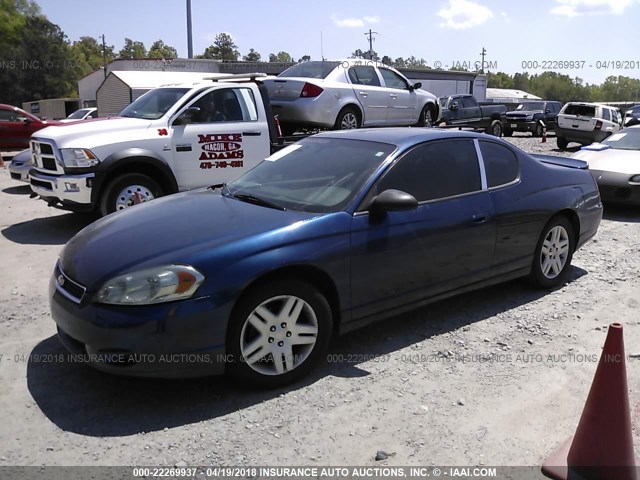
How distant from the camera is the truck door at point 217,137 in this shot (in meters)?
7.57

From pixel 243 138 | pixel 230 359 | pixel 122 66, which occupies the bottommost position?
pixel 230 359

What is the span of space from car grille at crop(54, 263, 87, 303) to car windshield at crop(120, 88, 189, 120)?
439 centimetres

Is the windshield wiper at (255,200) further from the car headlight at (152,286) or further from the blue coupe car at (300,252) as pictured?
the car headlight at (152,286)

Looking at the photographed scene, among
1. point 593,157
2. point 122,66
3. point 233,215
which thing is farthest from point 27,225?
point 122,66

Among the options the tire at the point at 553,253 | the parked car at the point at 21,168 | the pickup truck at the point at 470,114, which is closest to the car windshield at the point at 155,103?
the parked car at the point at 21,168

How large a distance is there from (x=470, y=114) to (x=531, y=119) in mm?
4840

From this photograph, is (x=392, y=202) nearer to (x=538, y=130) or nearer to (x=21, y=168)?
(x=21, y=168)

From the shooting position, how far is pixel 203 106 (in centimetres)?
778

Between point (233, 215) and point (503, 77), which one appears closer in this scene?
point (233, 215)

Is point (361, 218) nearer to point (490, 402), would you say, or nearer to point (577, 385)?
point (490, 402)

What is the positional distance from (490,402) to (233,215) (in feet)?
6.52

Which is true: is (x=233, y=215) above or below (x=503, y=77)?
below

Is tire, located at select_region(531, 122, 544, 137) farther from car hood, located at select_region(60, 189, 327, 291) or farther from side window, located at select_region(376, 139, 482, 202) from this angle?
car hood, located at select_region(60, 189, 327, 291)

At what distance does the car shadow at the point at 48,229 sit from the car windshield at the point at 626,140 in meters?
8.75
